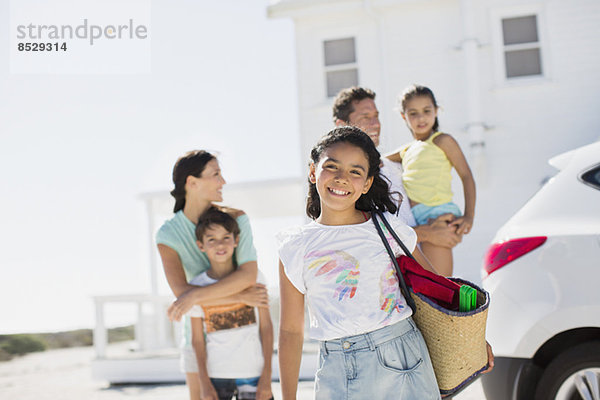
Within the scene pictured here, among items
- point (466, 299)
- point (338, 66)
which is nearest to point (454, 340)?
point (466, 299)

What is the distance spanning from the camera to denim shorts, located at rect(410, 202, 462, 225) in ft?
11.0

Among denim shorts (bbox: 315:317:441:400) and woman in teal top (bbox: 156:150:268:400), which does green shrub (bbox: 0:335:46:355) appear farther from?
denim shorts (bbox: 315:317:441:400)

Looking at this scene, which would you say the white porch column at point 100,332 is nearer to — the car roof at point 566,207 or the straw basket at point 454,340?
the car roof at point 566,207

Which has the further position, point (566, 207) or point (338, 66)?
point (338, 66)

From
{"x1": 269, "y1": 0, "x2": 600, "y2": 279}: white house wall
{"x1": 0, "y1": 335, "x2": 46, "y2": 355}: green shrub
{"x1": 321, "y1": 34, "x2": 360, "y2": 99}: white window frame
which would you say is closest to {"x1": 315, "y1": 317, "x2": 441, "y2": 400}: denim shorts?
{"x1": 269, "y1": 0, "x2": 600, "y2": 279}: white house wall

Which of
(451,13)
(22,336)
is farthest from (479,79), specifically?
(22,336)

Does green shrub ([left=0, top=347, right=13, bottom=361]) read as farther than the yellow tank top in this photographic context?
Yes

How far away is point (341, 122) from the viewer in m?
3.48

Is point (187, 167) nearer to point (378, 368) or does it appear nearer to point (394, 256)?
point (394, 256)

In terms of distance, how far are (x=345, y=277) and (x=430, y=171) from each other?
4.36 ft

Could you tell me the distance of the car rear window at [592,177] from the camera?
3.36 meters

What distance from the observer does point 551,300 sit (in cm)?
321

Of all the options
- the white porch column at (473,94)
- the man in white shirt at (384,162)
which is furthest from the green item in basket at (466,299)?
the white porch column at (473,94)

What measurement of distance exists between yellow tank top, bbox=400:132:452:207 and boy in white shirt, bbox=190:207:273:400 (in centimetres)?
99
